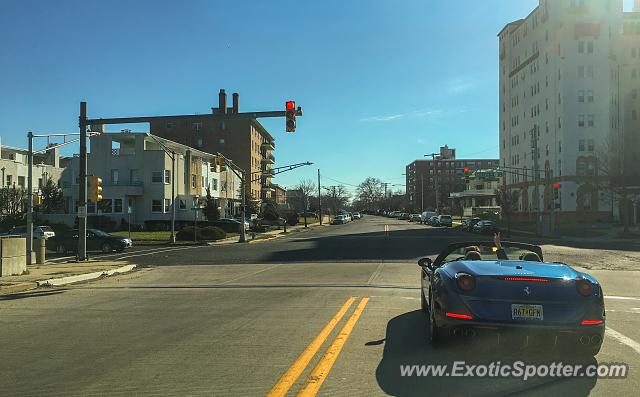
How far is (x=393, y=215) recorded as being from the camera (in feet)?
474

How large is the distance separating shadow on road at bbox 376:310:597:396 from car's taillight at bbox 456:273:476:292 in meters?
0.86

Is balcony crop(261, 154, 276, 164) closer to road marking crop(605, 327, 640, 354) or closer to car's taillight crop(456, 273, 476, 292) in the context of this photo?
road marking crop(605, 327, 640, 354)

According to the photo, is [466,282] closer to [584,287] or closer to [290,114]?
[584,287]

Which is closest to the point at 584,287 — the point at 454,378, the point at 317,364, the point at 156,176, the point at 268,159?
the point at 454,378

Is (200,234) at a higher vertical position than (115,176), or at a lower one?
lower

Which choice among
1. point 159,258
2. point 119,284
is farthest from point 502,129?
point 119,284

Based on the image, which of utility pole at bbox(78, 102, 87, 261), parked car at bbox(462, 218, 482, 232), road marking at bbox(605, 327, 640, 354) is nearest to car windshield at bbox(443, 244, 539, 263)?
road marking at bbox(605, 327, 640, 354)

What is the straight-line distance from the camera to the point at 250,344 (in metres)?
7.42

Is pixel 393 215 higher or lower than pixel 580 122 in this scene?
lower

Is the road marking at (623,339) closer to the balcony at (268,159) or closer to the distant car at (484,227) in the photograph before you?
the distant car at (484,227)

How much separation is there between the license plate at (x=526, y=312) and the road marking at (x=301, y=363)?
7.57 ft

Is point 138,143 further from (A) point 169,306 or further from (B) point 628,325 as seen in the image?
(B) point 628,325

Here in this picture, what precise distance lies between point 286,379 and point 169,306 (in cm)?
610

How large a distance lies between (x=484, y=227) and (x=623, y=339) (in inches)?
1717
